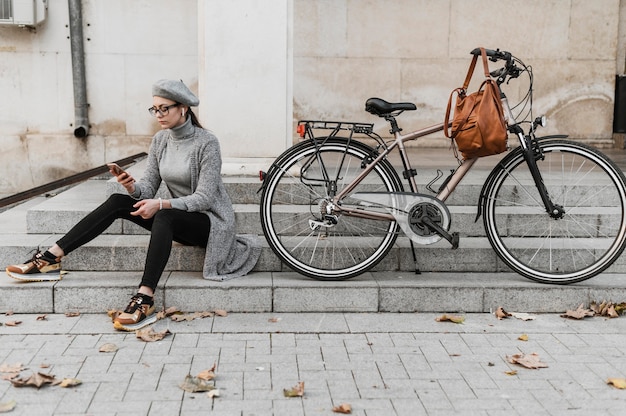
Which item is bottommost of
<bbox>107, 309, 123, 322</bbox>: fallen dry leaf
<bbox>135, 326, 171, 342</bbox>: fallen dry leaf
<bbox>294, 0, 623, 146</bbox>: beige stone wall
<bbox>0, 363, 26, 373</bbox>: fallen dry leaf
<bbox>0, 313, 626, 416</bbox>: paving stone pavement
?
<bbox>0, 313, 626, 416</bbox>: paving stone pavement

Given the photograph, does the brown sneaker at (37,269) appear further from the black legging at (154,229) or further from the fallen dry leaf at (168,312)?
the fallen dry leaf at (168,312)

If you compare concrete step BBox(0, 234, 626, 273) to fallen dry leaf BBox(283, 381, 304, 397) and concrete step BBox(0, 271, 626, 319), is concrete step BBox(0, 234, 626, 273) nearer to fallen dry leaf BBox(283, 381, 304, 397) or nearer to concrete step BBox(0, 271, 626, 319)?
concrete step BBox(0, 271, 626, 319)

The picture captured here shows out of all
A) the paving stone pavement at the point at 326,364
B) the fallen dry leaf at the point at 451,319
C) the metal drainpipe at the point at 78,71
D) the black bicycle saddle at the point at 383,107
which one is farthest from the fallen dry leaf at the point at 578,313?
the metal drainpipe at the point at 78,71

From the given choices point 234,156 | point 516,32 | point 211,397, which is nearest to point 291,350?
point 211,397

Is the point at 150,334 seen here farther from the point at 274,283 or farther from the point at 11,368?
the point at 274,283

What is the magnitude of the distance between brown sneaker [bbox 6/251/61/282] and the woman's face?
1.18 m

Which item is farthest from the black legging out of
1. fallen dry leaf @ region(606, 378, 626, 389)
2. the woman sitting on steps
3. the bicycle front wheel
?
fallen dry leaf @ region(606, 378, 626, 389)

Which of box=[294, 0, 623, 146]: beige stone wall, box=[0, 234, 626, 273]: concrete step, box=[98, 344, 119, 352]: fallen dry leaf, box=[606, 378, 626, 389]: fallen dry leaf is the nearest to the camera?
box=[606, 378, 626, 389]: fallen dry leaf

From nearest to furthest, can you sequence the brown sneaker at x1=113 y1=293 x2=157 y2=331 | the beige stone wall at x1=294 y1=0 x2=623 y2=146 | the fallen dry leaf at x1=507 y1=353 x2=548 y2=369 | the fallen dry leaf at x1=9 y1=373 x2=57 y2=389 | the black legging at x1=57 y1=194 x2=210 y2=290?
the fallen dry leaf at x1=9 y1=373 x2=57 y2=389 < the fallen dry leaf at x1=507 y1=353 x2=548 y2=369 < the brown sneaker at x1=113 y1=293 x2=157 y2=331 < the black legging at x1=57 y1=194 x2=210 y2=290 < the beige stone wall at x1=294 y1=0 x2=623 y2=146

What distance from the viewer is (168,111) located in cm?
525

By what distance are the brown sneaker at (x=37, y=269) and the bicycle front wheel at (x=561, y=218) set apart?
3.01 metres

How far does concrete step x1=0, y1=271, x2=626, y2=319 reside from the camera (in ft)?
17.1

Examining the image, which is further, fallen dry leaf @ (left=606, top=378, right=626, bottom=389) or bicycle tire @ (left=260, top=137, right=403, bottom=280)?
bicycle tire @ (left=260, top=137, right=403, bottom=280)

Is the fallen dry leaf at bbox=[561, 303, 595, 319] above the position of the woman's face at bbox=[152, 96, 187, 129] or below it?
below
